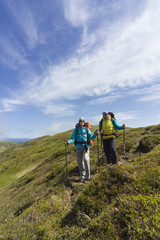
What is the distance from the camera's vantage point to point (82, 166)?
26.5 feet

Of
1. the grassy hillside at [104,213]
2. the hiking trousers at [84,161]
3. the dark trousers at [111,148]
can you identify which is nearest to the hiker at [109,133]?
the dark trousers at [111,148]

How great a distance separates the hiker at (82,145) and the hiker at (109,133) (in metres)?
0.81

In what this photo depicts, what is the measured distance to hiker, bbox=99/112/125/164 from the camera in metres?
8.11

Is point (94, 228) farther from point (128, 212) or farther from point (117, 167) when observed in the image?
point (117, 167)

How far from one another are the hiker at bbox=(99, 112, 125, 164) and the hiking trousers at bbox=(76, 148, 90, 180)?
1500 millimetres

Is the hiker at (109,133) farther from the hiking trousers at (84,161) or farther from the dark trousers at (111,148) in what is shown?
the hiking trousers at (84,161)

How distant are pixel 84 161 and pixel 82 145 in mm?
958

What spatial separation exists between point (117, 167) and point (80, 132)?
9.23 ft

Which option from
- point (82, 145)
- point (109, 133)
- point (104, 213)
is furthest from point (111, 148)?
point (104, 213)

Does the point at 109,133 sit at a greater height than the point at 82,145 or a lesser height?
greater

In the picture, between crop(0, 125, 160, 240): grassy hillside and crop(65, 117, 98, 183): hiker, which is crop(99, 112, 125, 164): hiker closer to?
crop(65, 117, 98, 183): hiker

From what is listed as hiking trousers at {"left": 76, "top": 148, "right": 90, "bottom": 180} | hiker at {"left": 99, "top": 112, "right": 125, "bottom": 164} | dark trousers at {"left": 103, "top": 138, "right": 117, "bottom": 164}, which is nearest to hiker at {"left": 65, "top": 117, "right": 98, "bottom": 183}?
hiking trousers at {"left": 76, "top": 148, "right": 90, "bottom": 180}

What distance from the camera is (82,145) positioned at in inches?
305

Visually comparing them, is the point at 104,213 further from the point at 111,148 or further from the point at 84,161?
the point at 111,148
